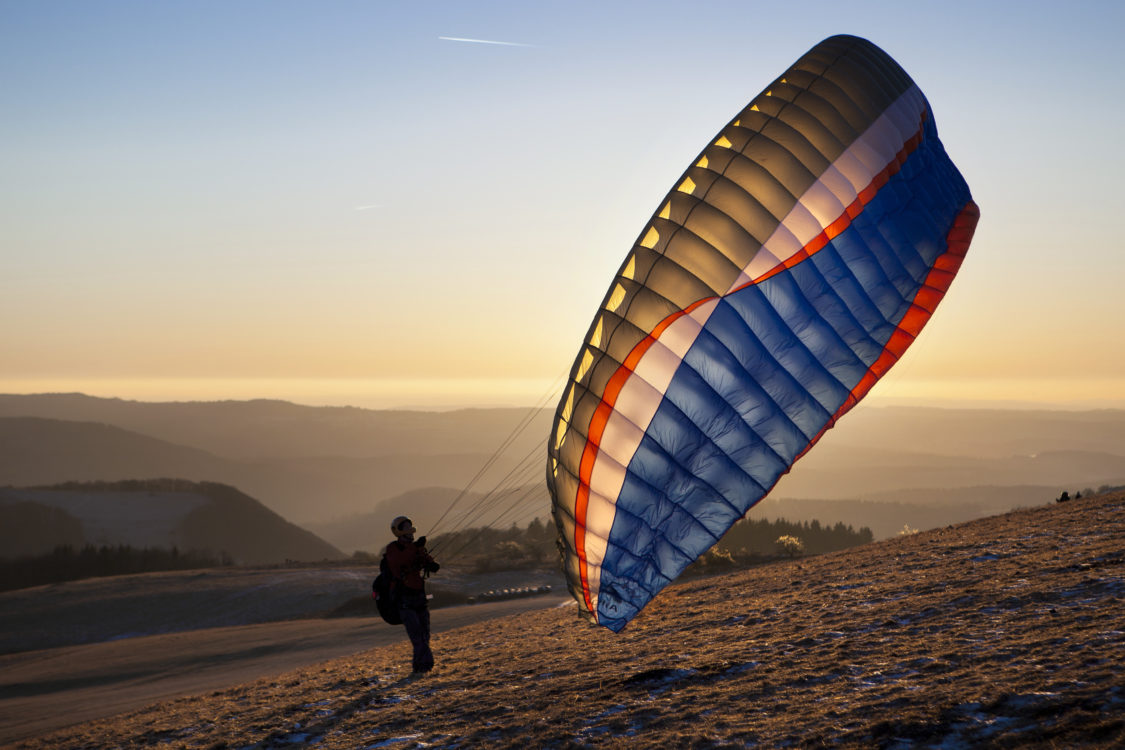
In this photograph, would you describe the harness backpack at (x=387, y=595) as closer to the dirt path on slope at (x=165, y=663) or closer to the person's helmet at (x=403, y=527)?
the person's helmet at (x=403, y=527)

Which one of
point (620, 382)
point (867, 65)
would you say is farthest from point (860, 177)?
Answer: point (620, 382)

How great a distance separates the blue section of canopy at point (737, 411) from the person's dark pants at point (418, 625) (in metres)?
2.28

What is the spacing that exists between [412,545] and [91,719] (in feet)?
Result: 20.9

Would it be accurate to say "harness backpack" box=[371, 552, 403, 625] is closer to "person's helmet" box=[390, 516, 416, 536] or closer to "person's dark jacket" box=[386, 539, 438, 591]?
"person's dark jacket" box=[386, 539, 438, 591]

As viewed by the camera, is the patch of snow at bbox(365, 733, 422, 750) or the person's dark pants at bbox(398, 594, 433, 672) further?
the person's dark pants at bbox(398, 594, 433, 672)

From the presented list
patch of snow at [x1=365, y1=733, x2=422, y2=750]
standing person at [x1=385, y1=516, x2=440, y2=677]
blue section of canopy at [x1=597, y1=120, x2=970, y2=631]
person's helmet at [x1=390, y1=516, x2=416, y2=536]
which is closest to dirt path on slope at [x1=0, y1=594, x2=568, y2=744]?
standing person at [x1=385, y1=516, x2=440, y2=677]

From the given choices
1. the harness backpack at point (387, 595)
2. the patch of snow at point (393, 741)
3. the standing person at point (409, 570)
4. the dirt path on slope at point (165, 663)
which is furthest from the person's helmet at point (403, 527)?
the dirt path on slope at point (165, 663)

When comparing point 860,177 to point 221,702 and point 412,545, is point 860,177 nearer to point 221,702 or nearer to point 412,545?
point 412,545

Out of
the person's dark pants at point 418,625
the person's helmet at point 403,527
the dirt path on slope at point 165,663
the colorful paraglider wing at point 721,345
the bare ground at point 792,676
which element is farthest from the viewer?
the dirt path on slope at point 165,663

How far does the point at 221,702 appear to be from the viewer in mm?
11734

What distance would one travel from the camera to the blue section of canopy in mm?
9508

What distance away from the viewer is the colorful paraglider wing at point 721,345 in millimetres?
9492

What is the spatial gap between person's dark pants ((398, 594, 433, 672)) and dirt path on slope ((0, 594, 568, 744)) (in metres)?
5.49

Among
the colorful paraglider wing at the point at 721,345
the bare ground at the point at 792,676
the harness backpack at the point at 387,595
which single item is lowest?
the bare ground at the point at 792,676
